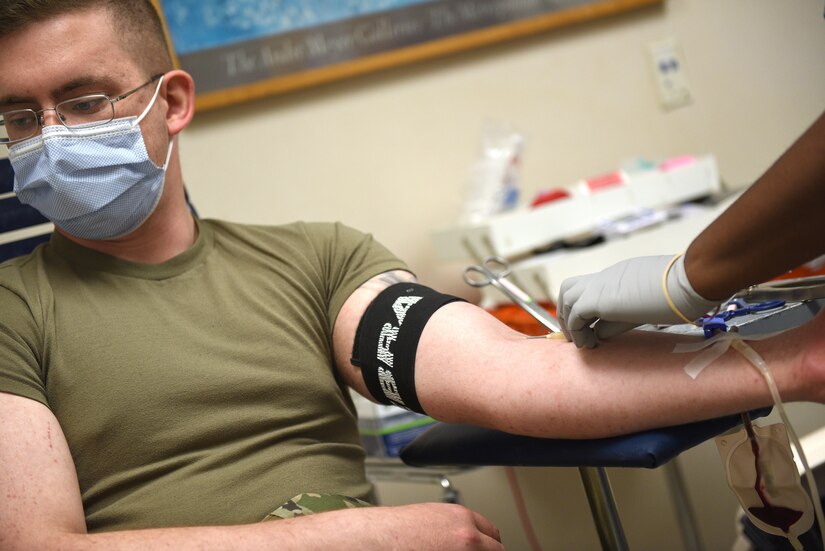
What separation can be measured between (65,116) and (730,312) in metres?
0.88

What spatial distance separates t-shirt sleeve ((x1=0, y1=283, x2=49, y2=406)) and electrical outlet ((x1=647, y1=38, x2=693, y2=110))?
178 centimetres

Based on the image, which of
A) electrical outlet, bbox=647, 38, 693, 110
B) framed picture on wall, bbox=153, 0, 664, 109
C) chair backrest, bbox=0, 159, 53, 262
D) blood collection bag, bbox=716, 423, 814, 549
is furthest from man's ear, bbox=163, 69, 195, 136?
electrical outlet, bbox=647, 38, 693, 110

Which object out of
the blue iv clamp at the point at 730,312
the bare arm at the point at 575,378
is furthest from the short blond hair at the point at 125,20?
the blue iv clamp at the point at 730,312

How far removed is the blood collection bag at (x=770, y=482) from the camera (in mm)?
894

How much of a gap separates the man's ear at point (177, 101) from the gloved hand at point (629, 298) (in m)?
0.68

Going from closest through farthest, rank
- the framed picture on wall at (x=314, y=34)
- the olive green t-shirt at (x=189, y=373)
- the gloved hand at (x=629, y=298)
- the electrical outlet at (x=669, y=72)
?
the gloved hand at (x=629, y=298), the olive green t-shirt at (x=189, y=373), the framed picture on wall at (x=314, y=34), the electrical outlet at (x=669, y=72)

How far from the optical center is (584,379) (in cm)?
100

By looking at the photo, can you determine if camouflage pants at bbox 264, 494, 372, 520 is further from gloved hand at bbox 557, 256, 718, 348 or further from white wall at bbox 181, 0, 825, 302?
white wall at bbox 181, 0, 825, 302

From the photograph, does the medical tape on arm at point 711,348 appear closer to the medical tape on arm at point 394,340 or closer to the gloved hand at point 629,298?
the gloved hand at point 629,298

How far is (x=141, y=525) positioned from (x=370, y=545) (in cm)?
29

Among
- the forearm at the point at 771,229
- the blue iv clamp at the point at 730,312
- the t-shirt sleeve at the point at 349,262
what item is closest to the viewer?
the forearm at the point at 771,229

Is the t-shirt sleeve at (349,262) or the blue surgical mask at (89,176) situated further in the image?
the t-shirt sleeve at (349,262)

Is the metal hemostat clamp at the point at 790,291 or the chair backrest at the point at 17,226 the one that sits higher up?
the chair backrest at the point at 17,226

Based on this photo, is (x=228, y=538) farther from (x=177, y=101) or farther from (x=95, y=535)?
(x=177, y=101)
